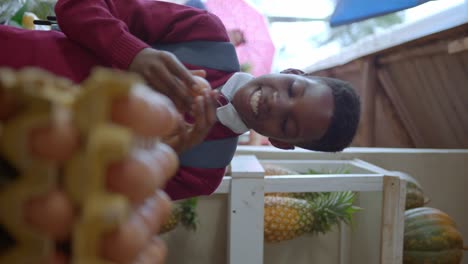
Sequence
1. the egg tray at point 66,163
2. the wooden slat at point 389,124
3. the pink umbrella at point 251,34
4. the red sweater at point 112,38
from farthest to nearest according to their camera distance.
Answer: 1. the wooden slat at point 389,124
2. the pink umbrella at point 251,34
3. the red sweater at point 112,38
4. the egg tray at point 66,163

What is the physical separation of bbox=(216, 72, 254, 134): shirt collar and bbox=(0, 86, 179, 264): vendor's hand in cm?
48

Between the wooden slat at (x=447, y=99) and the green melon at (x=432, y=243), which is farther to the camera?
the wooden slat at (x=447, y=99)

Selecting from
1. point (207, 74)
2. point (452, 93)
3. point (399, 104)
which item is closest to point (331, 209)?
point (207, 74)

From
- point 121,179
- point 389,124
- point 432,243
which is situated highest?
point 389,124

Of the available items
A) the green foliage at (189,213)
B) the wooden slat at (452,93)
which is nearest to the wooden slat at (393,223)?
the green foliage at (189,213)

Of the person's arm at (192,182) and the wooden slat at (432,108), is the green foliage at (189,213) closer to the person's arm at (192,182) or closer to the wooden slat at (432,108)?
the person's arm at (192,182)

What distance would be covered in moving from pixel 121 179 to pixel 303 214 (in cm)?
82

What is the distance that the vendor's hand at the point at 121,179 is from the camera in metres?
0.20

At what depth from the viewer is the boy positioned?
60cm

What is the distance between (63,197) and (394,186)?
798 mm

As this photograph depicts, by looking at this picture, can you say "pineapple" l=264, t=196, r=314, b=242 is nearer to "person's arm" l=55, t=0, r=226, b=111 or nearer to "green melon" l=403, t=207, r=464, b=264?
"green melon" l=403, t=207, r=464, b=264

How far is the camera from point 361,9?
1.24 m

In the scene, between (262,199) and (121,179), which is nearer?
(121,179)

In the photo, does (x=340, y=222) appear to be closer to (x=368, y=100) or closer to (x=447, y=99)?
(x=447, y=99)
